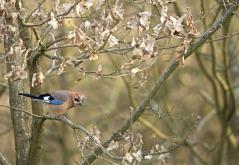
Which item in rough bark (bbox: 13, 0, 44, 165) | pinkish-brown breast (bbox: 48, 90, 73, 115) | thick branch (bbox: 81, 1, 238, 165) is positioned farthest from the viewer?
rough bark (bbox: 13, 0, 44, 165)

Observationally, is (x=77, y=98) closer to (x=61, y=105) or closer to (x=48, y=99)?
(x=61, y=105)

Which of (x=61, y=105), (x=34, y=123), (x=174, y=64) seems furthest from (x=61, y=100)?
(x=174, y=64)

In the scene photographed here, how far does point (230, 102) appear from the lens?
10.3 m

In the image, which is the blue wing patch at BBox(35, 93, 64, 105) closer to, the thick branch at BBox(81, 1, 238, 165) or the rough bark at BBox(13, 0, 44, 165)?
the rough bark at BBox(13, 0, 44, 165)

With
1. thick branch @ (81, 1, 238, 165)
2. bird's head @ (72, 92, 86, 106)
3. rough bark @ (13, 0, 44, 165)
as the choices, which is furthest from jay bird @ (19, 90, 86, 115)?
thick branch @ (81, 1, 238, 165)

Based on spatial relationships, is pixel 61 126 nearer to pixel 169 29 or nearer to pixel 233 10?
pixel 233 10

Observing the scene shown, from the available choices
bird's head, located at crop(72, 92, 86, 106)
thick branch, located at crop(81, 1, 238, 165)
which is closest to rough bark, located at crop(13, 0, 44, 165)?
bird's head, located at crop(72, 92, 86, 106)

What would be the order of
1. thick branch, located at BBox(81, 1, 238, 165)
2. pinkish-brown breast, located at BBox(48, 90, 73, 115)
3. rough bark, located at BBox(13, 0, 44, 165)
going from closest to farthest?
thick branch, located at BBox(81, 1, 238, 165) → pinkish-brown breast, located at BBox(48, 90, 73, 115) → rough bark, located at BBox(13, 0, 44, 165)

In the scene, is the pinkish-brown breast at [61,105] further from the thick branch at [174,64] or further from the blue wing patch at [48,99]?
the thick branch at [174,64]

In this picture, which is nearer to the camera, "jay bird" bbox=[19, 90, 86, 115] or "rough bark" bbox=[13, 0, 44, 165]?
"jay bird" bbox=[19, 90, 86, 115]

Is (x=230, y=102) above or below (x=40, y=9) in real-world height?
below

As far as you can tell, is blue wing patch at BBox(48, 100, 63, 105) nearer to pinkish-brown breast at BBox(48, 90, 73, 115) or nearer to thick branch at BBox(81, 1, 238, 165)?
pinkish-brown breast at BBox(48, 90, 73, 115)

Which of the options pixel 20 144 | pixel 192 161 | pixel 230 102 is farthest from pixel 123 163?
pixel 192 161

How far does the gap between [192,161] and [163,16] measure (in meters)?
7.55
